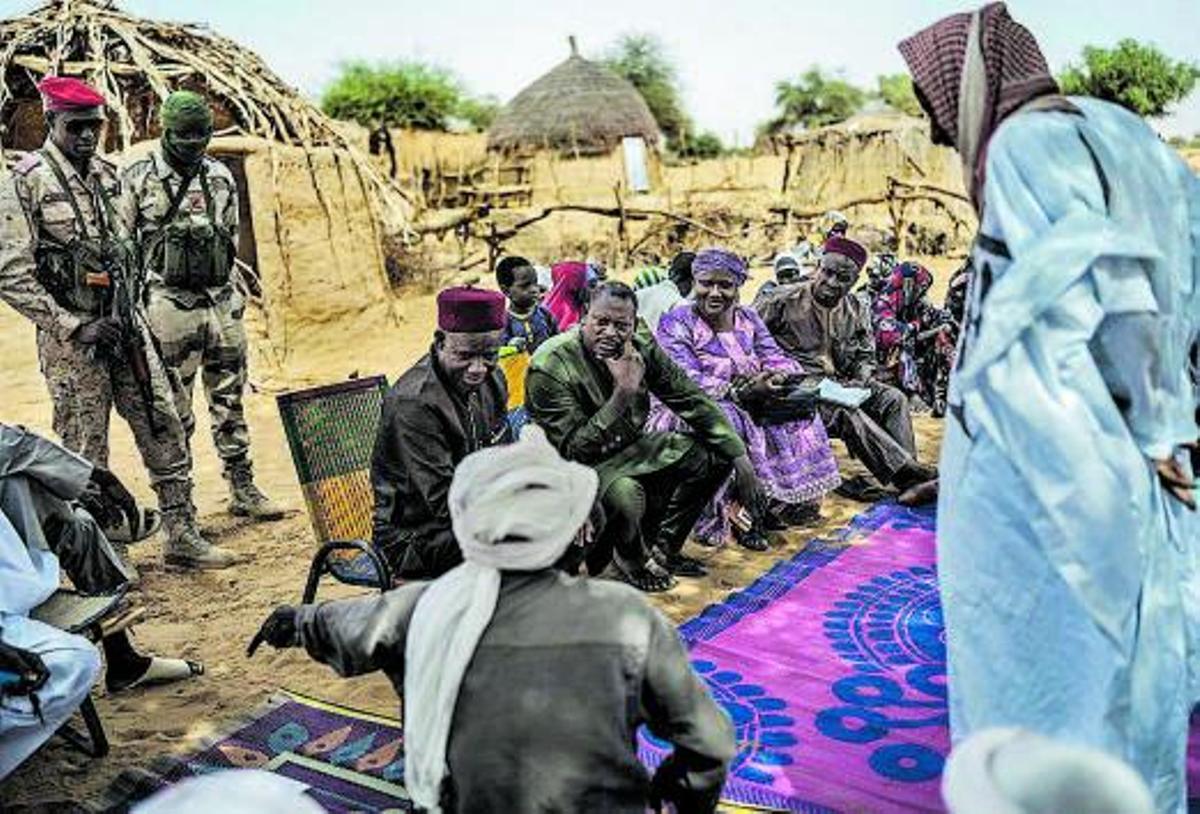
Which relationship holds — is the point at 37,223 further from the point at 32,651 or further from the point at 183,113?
the point at 32,651

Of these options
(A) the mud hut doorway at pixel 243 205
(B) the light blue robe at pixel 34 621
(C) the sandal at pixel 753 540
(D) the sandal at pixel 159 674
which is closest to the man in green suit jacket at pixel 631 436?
(C) the sandal at pixel 753 540

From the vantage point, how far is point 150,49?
1066 cm

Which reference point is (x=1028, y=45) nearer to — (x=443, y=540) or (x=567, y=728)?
(x=567, y=728)

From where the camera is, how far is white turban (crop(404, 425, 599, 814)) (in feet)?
6.68

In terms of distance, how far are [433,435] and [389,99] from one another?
1097 inches

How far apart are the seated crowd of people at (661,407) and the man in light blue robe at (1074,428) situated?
1.86 metres

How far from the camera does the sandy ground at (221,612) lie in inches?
142

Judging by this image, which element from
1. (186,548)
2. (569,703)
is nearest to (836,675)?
(569,703)

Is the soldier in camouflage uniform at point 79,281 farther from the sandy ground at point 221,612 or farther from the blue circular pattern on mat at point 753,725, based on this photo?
the blue circular pattern on mat at point 753,725

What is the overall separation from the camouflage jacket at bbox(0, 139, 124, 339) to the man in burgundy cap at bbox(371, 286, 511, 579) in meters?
2.10

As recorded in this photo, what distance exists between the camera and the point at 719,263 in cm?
566

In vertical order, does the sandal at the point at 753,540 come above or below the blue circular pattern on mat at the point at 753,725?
below

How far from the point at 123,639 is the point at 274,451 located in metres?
4.35

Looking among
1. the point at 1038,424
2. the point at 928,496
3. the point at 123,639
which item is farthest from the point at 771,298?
the point at 1038,424
